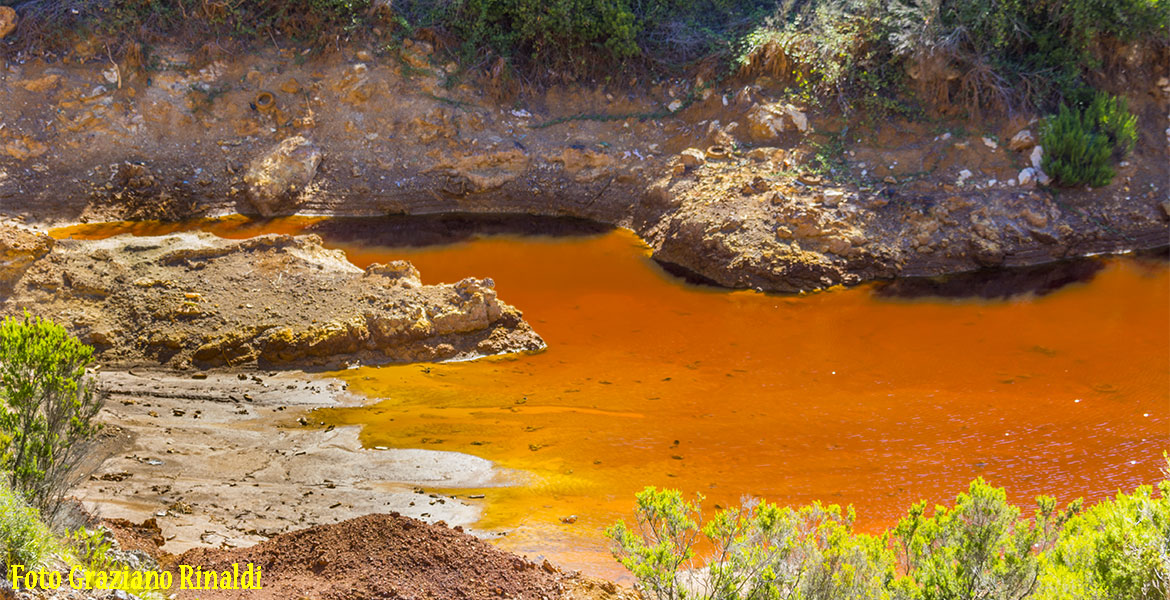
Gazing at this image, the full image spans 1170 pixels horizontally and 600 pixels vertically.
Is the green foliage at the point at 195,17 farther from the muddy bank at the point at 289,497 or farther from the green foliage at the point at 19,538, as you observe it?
the green foliage at the point at 19,538

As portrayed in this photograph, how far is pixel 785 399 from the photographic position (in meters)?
8.28

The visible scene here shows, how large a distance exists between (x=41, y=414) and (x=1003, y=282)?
9.99 metres

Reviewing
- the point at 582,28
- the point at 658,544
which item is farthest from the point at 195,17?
the point at 658,544

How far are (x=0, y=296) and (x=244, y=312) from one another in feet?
7.67

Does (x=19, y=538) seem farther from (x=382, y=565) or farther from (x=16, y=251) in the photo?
(x=16, y=251)

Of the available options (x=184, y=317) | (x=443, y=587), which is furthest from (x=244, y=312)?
(x=443, y=587)

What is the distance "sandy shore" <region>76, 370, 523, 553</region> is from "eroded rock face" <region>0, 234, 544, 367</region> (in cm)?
54

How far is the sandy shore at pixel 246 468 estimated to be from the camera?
616 centimetres

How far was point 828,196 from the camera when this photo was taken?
38.5 feet

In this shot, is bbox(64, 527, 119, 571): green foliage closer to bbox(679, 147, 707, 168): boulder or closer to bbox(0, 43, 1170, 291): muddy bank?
bbox(0, 43, 1170, 291): muddy bank

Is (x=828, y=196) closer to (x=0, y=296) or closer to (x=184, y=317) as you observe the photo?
(x=184, y=317)

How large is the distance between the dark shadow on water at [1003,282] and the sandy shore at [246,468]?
19.7ft

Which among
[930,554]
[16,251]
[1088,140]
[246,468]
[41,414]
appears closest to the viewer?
[930,554]

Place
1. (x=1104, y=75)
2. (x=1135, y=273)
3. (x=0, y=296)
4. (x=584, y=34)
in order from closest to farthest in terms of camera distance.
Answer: (x=0, y=296), (x=1135, y=273), (x=1104, y=75), (x=584, y=34)
